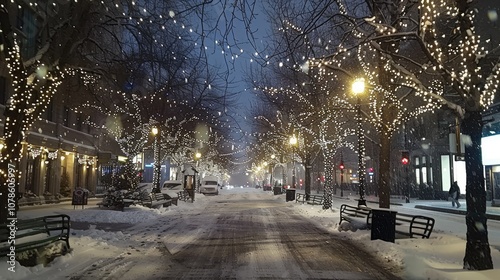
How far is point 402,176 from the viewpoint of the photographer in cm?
5616

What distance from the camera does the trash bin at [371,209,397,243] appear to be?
1296cm

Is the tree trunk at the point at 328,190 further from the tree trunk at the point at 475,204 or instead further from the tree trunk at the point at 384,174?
the tree trunk at the point at 475,204

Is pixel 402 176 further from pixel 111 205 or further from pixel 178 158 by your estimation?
pixel 111 205

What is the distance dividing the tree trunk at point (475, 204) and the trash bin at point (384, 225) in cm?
389

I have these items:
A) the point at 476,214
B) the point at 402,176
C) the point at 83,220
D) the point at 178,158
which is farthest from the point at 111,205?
the point at 402,176

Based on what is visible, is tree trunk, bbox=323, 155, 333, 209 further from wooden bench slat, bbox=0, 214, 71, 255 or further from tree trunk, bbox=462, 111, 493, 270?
wooden bench slat, bbox=0, 214, 71, 255

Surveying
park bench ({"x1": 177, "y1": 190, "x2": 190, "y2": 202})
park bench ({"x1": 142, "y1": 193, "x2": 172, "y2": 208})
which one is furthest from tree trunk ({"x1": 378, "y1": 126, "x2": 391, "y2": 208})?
park bench ({"x1": 177, "y1": 190, "x2": 190, "y2": 202})

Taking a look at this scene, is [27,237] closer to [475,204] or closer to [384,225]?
[475,204]

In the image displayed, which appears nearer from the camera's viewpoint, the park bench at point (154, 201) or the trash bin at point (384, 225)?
the trash bin at point (384, 225)

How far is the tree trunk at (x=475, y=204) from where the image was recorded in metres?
8.78

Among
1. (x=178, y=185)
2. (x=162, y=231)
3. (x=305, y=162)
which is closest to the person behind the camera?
(x=162, y=231)

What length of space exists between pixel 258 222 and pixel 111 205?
29.3 feet

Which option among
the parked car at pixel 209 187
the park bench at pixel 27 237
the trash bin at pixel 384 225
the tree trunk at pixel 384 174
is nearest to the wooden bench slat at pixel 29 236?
the park bench at pixel 27 237

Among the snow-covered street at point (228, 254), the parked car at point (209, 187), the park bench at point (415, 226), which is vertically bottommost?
the snow-covered street at point (228, 254)
